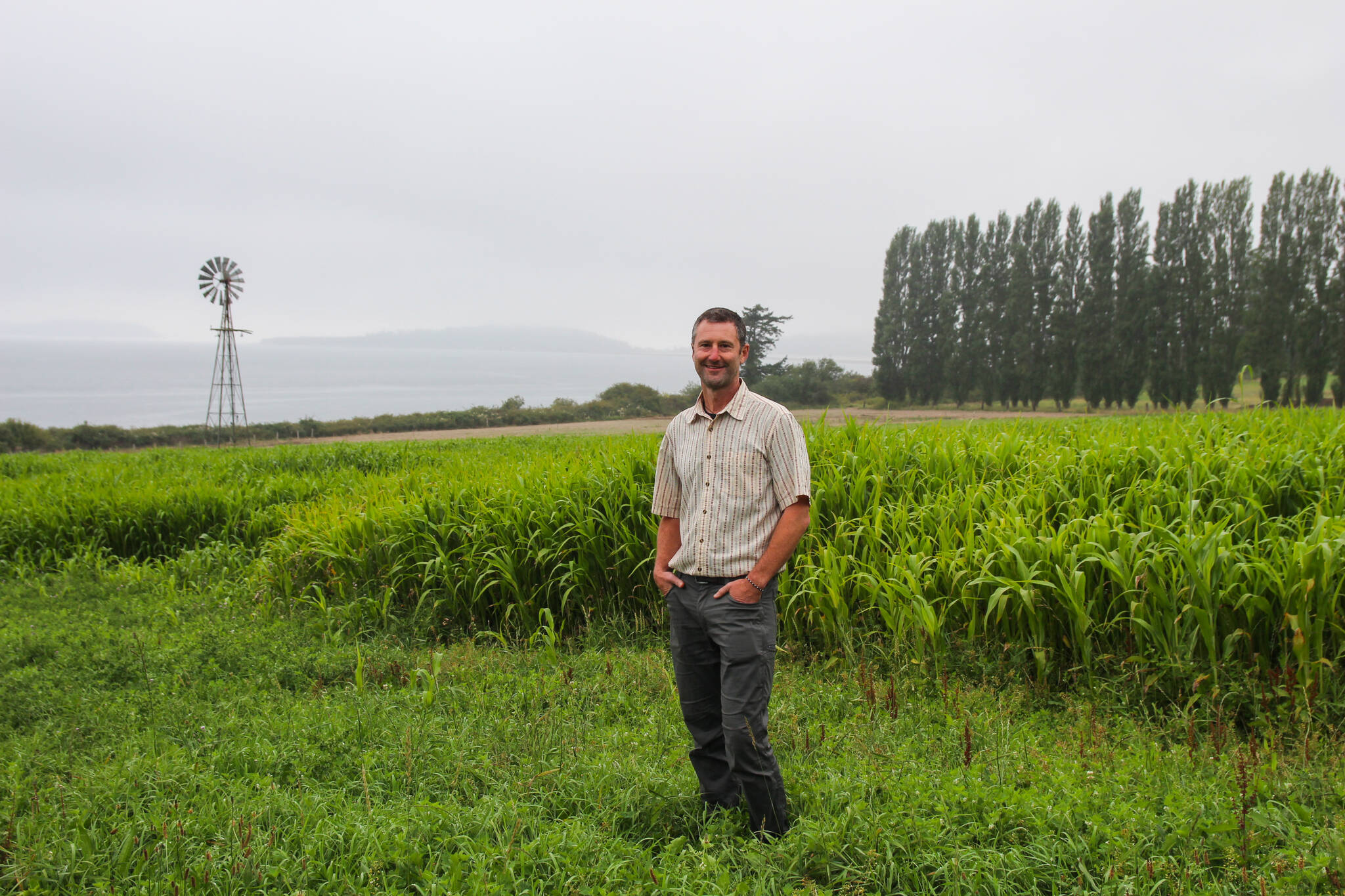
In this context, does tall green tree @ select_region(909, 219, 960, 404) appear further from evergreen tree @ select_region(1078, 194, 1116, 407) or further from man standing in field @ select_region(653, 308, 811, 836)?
man standing in field @ select_region(653, 308, 811, 836)

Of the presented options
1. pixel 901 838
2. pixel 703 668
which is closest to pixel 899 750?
pixel 901 838

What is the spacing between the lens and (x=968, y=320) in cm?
3750

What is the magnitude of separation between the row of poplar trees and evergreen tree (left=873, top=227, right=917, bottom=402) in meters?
0.07

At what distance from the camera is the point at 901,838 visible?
90.2 inches

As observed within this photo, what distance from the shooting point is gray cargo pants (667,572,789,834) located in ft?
7.34

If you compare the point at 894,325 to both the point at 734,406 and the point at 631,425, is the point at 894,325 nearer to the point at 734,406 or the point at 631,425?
the point at 631,425

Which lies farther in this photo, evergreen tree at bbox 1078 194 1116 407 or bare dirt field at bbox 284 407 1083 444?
evergreen tree at bbox 1078 194 1116 407

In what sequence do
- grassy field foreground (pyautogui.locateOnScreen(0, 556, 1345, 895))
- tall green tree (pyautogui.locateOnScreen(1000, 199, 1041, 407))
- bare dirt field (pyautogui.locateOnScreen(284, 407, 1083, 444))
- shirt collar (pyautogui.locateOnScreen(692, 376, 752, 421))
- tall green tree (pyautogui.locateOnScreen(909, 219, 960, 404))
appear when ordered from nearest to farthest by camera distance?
1. grassy field foreground (pyautogui.locateOnScreen(0, 556, 1345, 895))
2. shirt collar (pyautogui.locateOnScreen(692, 376, 752, 421))
3. bare dirt field (pyautogui.locateOnScreen(284, 407, 1083, 444))
4. tall green tree (pyautogui.locateOnScreen(1000, 199, 1041, 407))
5. tall green tree (pyautogui.locateOnScreen(909, 219, 960, 404))

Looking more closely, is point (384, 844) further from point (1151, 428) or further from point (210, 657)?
point (1151, 428)

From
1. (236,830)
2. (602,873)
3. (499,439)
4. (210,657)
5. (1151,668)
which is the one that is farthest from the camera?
(499,439)

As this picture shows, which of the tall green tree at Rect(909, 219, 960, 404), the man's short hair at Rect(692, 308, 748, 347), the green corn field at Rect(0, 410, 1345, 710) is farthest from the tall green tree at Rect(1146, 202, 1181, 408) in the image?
the man's short hair at Rect(692, 308, 748, 347)

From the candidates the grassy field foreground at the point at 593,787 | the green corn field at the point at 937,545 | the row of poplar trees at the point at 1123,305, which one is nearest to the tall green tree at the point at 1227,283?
the row of poplar trees at the point at 1123,305

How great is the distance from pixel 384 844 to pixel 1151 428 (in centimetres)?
754

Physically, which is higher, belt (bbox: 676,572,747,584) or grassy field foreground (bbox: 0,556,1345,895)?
belt (bbox: 676,572,747,584)
